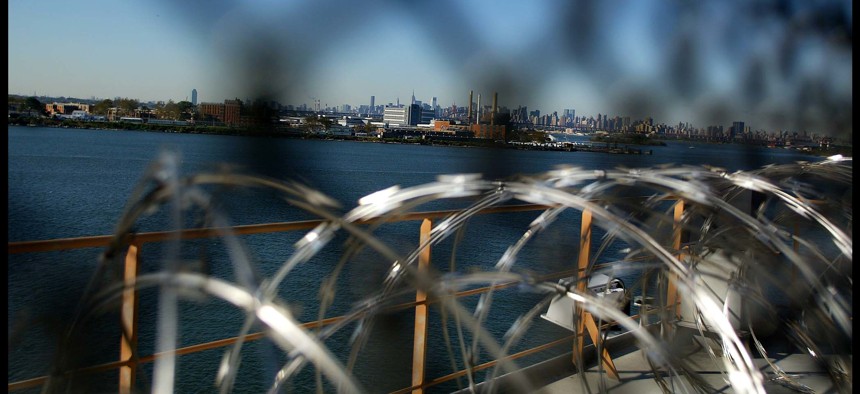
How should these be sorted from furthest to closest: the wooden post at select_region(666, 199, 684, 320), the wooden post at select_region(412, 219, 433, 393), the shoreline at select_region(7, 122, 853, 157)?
the wooden post at select_region(666, 199, 684, 320) < the wooden post at select_region(412, 219, 433, 393) < the shoreline at select_region(7, 122, 853, 157)

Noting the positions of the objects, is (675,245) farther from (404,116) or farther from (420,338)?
(404,116)

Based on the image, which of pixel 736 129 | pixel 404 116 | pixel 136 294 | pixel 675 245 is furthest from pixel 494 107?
pixel 675 245

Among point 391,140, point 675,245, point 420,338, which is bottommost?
point 420,338

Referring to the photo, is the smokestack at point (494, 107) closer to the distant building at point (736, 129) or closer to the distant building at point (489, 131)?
the distant building at point (489, 131)

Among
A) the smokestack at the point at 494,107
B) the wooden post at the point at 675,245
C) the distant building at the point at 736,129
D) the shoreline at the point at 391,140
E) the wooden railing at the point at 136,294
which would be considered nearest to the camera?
the shoreline at the point at 391,140

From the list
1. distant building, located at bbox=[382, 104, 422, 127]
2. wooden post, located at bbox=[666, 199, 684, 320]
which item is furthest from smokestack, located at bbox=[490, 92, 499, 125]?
wooden post, located at bbox=[666, 199, 684, 320]

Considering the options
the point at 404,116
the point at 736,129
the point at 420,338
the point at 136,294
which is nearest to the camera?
the point at 404,116

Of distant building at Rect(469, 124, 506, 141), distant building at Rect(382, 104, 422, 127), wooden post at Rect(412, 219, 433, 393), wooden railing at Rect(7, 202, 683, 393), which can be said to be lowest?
wooden post at Rect(412, 219, 433, 393)

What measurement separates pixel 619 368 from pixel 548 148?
7.60ft

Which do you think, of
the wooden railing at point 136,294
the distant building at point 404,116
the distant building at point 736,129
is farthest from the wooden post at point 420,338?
the distant building at point 404,116

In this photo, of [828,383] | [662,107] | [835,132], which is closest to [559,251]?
[835,132]

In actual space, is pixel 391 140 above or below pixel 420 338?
above

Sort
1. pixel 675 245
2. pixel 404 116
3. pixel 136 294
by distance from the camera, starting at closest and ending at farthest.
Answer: pixel 404 116
pixel 136 294
pixel 675 245

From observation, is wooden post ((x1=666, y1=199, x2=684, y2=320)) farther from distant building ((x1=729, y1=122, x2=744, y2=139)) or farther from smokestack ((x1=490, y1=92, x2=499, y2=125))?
smokestack ((x1=490, y1=92, x2=499, y2=125))
